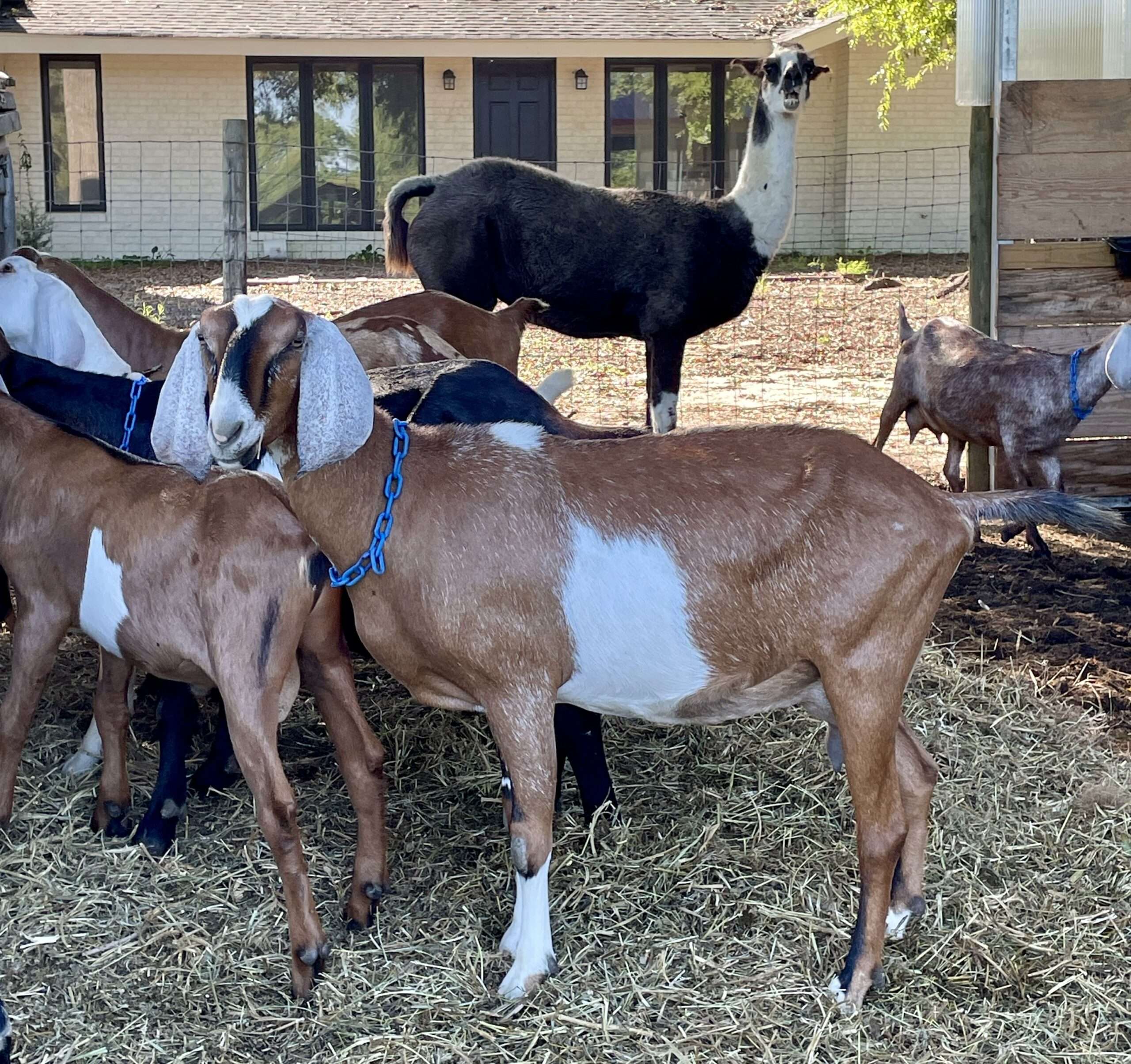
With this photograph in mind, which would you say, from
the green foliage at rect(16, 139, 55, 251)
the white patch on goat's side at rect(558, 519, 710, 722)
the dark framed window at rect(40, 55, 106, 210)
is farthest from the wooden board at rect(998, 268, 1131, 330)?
the dark framed window at rect(40, 55, 106, 210)

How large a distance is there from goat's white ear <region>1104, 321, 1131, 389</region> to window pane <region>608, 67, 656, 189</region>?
16178 mm

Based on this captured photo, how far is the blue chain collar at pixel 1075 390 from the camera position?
24.6 ft

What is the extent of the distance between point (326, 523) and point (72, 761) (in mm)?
1793

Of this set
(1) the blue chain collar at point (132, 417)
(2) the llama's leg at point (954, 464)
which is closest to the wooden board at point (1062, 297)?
(2) the llama's leg at point (954, 464)

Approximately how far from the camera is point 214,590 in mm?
3836

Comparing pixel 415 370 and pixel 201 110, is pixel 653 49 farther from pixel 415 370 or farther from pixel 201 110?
pixel 415 370

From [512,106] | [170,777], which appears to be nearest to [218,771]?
[170,777]

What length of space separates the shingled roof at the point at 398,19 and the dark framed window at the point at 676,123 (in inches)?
28.1

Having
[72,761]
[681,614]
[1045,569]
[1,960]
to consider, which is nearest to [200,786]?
[72,761]

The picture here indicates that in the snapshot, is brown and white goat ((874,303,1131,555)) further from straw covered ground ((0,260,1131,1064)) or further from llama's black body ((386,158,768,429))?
straw covered ground ((0,260,1131,1064))

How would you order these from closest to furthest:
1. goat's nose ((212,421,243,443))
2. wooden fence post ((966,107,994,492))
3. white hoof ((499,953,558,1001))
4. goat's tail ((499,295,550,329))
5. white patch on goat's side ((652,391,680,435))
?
goat's nose ((212,421,243,443)) < white hoof ((499,953,558,1001)) < goat's tail ((499,295,550,329)) < wooden fence post ((966,107,994,492)) < white patch on goat's side ((652,391,680,435))

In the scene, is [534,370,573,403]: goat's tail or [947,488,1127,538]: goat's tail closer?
[947,488,1127,538]: goat's tail

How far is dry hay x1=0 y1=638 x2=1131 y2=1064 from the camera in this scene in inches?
142

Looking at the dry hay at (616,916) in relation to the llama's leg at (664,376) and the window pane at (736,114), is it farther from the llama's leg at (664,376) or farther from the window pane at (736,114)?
the window pane at (736,114)
